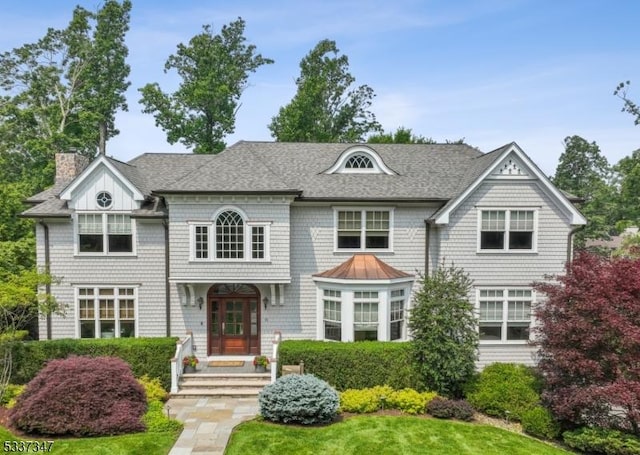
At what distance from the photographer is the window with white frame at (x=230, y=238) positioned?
624 inches

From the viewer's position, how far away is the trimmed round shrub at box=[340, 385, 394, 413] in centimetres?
1282

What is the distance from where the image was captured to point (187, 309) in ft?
55.1

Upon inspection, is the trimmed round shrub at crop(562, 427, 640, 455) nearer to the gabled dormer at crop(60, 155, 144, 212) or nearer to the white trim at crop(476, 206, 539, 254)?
the white trim at crop(476, 206, 539, 254)

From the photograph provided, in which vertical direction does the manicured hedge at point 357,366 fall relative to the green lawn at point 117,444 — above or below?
above

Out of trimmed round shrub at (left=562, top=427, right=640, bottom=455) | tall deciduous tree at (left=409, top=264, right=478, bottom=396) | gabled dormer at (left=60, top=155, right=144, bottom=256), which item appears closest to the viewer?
trimmed round shrub at (left=562, top=427, right=640, bottom=455)

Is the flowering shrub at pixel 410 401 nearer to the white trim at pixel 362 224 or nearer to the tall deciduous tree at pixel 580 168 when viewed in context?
the white trim at pixel 362 224

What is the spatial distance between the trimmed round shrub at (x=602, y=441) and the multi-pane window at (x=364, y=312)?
6.90 metres

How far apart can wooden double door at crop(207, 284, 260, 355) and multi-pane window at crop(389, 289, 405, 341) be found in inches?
221

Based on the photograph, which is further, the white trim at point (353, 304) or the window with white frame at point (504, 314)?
the window with white frame at point (504, 314)

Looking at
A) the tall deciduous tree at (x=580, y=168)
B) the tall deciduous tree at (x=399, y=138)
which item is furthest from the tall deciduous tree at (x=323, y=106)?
the tall deciduous tree at (x=580, y=168)

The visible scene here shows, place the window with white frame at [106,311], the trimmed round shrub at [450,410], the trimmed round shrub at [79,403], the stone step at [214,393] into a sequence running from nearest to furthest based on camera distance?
the trimmed round shrub at [79,403] → the trimmed round shrub at [450,410] → the stone step at [214,393] → the window with white frame at [106,311]

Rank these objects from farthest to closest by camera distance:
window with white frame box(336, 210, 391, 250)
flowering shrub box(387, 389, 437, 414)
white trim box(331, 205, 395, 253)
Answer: window with white frame box(336, 210, 391, 250), white trim box(331, 205, 395, 253), flowering shrub box(387, 389, 437, 414)

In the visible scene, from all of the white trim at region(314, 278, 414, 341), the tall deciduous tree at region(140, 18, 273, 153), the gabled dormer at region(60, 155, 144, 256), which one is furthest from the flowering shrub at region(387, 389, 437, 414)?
the tall deciduous tree at region(140, 18, 273, 153)

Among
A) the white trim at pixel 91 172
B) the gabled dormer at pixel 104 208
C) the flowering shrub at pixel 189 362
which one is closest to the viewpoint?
the flowering shrub at pixel 189 362
